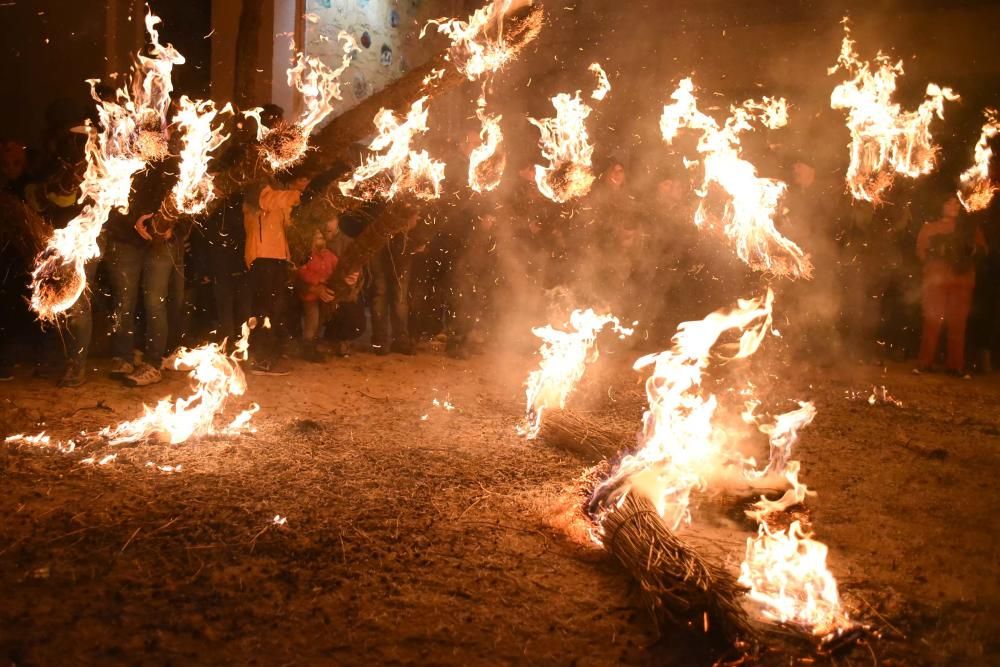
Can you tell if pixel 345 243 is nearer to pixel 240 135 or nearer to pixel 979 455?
pixel 240 135

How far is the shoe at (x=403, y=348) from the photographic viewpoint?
881cm

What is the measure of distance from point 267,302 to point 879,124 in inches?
304

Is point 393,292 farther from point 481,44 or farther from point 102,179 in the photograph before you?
→ point 102,179

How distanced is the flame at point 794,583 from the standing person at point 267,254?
510 cm

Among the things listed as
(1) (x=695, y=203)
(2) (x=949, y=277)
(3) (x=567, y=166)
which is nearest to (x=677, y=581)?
(3) (x=567, y=166)

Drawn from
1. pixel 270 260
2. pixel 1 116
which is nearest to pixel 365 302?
pixel 270 260

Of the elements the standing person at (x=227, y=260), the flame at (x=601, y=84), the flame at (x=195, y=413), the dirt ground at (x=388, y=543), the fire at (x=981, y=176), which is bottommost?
the dirt ground at (x=388, y=543)

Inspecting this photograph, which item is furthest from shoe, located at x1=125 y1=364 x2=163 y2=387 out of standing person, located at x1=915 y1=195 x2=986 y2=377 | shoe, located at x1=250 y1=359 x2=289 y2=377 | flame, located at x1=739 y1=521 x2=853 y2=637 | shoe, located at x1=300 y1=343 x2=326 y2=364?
standing person, located at x1=915 y1=195 x2=986 y2=377

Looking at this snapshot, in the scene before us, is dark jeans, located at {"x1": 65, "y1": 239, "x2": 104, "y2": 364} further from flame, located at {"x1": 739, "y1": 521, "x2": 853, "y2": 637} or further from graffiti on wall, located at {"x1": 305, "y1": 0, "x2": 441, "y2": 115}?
flame, located at {"x1": 739, "y1": 521, "x2": 853, "y2": 637}

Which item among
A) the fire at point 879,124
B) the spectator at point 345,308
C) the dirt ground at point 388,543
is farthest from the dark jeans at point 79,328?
the fire at point 879,124

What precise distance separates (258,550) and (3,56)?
7.54 meters

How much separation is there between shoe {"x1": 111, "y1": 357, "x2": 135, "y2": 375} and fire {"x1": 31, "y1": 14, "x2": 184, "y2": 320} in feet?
2.34

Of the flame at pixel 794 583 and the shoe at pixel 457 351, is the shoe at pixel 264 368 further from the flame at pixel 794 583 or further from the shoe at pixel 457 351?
the flame at pixel 794 583

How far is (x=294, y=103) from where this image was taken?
408 inches
